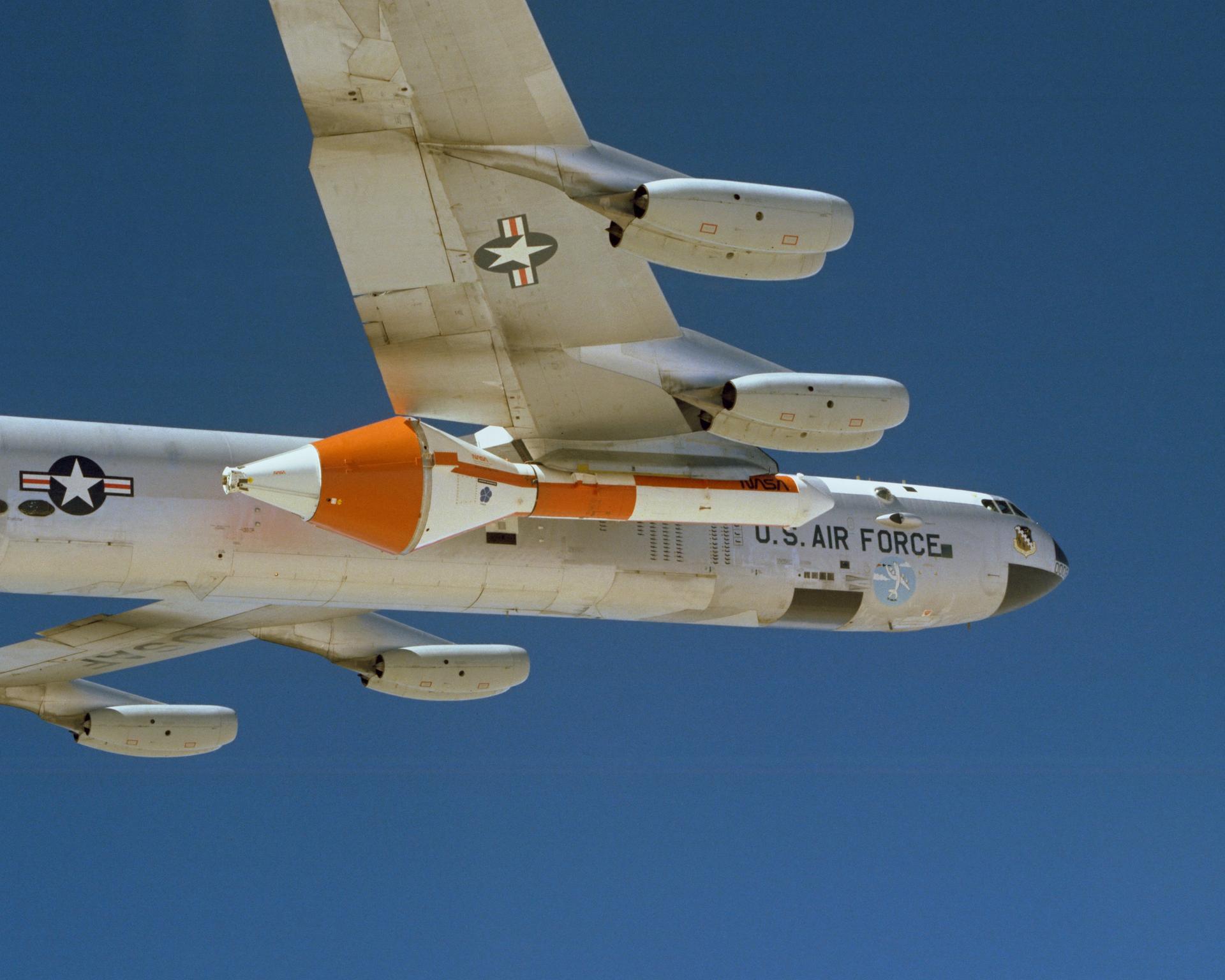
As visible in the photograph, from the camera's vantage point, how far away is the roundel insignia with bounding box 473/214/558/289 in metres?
16.2

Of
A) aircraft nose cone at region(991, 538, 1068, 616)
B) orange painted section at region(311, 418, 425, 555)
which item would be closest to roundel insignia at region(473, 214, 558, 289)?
orange painted section at region(311, 418, 425, 555)

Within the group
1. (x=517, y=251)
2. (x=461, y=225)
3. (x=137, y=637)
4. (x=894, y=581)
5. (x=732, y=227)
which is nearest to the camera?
(x=732, y=227)

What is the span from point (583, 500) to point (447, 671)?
5.35 meters

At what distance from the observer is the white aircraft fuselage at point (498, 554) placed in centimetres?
1620

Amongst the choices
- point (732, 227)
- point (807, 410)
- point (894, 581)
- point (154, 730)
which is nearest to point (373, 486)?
point (732, 227)

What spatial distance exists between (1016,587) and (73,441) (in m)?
11.4

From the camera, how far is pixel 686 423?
58.0 ft

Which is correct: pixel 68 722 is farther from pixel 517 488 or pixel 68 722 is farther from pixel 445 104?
pixel 445 104

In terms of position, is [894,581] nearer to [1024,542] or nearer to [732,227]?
[1024,542]

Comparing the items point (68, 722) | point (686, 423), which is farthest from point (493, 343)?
point (68, 722)

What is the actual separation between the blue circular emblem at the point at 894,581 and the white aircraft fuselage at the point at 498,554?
2 cm

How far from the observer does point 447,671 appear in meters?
21.7

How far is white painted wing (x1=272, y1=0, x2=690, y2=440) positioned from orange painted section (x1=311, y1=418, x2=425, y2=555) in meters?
1.12

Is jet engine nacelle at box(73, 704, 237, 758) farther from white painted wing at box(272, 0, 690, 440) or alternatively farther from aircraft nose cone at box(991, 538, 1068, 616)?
aircraft nose cone at box(991, 538, 1068, 616)
